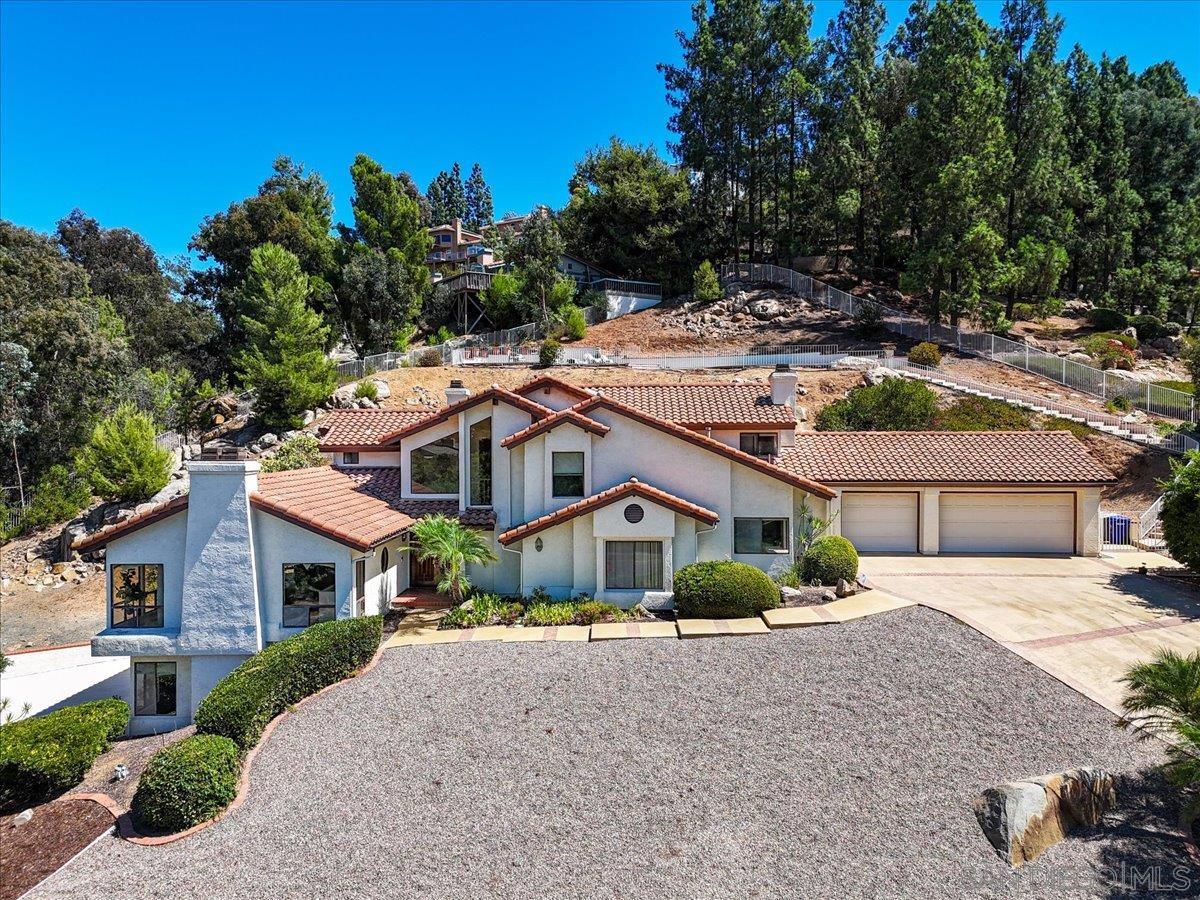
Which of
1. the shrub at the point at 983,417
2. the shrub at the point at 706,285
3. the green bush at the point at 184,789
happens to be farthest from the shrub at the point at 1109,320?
the green bush at the point at 184,789

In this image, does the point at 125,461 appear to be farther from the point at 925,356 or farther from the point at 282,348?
the point at 925,356

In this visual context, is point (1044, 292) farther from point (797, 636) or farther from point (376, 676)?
point (376, 676)

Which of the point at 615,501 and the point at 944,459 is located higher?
the point at 944,459

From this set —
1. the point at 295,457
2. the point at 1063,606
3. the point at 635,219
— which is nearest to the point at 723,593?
the point at 1063,606

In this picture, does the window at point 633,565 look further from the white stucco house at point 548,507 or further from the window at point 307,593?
the window at point 307,593

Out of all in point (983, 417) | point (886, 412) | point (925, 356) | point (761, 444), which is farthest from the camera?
point (925, 356)

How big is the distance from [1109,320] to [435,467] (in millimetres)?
51060

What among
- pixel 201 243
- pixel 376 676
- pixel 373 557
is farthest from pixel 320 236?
pixel 376 676

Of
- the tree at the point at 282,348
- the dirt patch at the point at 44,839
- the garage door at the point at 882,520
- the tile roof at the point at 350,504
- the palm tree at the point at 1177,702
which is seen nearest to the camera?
the palm tree at the point at 1177,702

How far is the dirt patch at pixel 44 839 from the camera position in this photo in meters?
10.3

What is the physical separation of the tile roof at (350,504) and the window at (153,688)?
15.8 feet

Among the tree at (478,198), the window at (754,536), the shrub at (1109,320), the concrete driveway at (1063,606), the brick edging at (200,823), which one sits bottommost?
the brick edging at (200,823)

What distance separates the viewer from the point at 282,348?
123ft

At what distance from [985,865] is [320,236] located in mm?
58891
